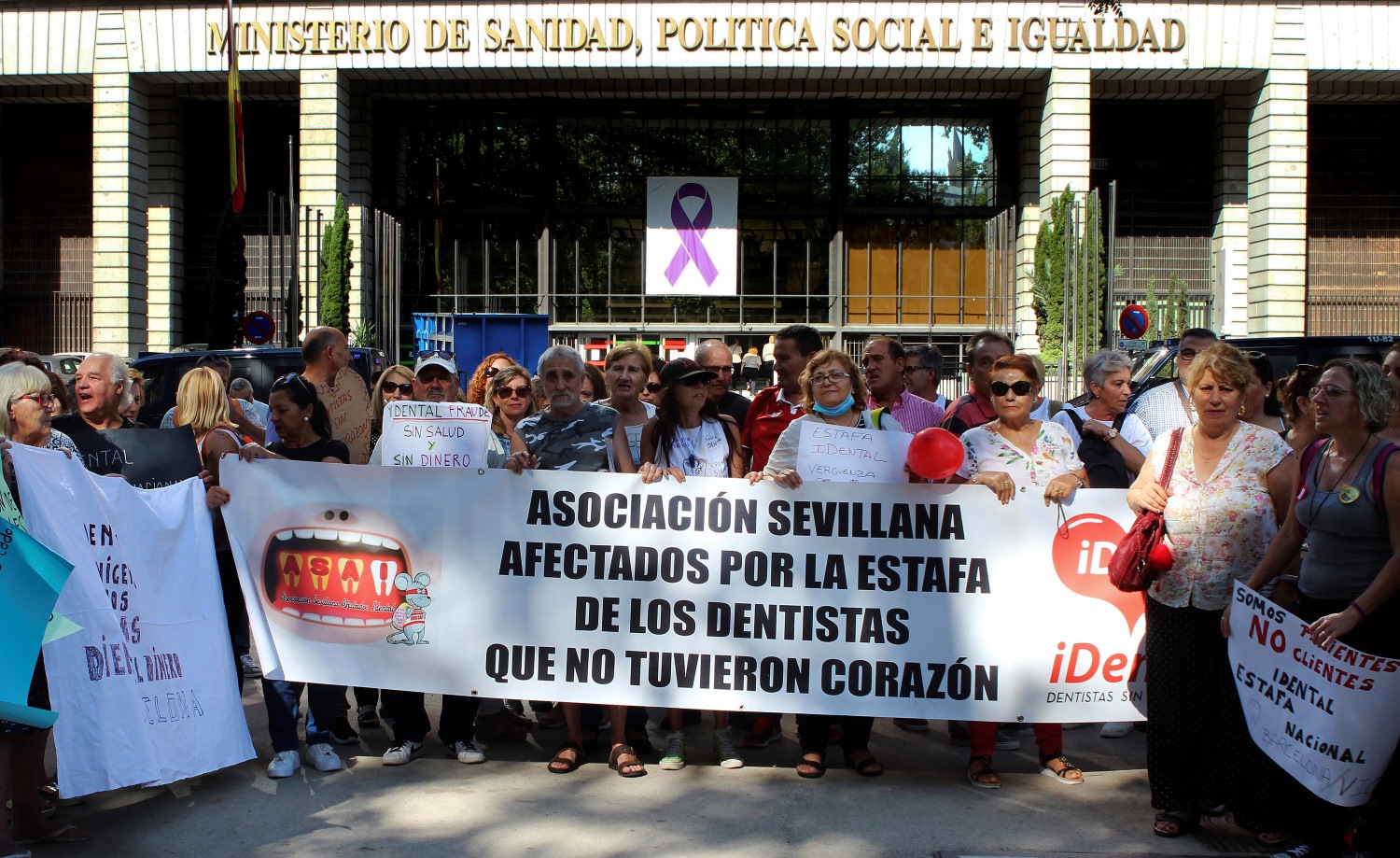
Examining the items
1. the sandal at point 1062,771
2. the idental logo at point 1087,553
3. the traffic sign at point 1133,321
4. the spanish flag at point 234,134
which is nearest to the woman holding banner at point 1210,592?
the idental logo at point 1087,553

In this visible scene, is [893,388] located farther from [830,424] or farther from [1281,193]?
[1281,193]

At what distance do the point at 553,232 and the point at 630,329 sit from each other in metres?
3.25

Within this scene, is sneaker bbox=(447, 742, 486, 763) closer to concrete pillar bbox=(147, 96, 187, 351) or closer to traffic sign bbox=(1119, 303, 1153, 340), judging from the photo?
traffic sign bbox=(1119, 303, 1153, 340)

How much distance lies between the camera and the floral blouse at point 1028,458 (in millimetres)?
5395

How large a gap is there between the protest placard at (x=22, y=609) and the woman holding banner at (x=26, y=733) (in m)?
0.07

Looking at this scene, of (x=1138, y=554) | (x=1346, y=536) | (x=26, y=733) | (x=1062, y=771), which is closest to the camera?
(x=1346, y=536)

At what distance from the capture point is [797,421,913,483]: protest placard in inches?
218

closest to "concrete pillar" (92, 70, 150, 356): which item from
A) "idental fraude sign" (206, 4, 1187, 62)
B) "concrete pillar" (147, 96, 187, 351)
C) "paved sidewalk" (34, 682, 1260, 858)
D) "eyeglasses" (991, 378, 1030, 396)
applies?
"concrete pillar" (147, 96, 187, 351)

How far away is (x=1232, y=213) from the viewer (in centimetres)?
2795

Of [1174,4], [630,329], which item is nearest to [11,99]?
[630,329]

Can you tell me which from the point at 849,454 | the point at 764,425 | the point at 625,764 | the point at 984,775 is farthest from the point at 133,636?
the point at 984,775

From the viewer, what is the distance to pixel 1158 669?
488 centimetres

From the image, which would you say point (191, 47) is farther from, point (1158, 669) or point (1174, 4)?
point (1158, 669)

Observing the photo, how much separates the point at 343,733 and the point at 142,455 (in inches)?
A: 67.9
